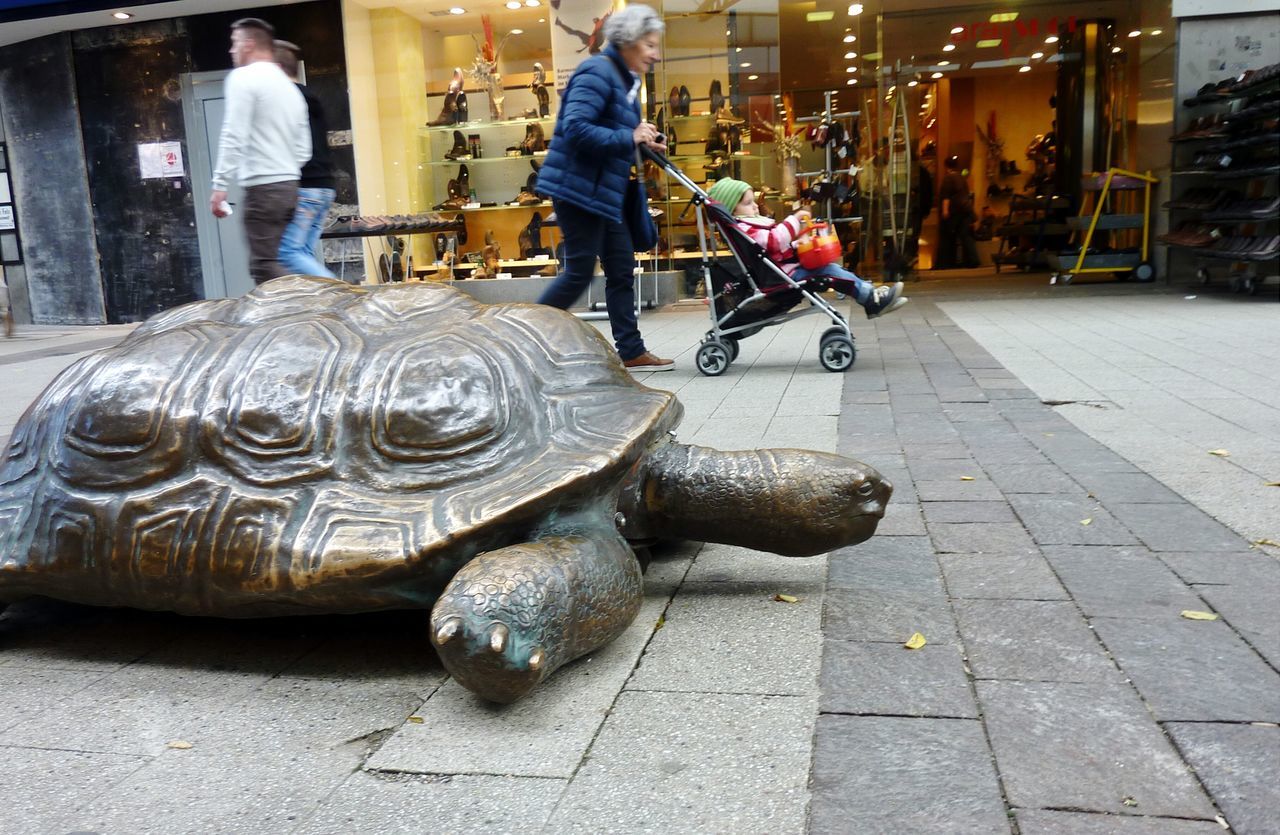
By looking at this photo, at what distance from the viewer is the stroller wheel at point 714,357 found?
6.50 m

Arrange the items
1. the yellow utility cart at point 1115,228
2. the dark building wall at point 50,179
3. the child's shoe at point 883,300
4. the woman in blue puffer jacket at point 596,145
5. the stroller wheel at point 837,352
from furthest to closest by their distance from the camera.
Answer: the yellow utility cart at point 1115,228, the dark building wall at point 50,179, the child's shoe at point 883,300, the stroller wheel at point 837,352, the woman in blue puffer jacket at point 596,145

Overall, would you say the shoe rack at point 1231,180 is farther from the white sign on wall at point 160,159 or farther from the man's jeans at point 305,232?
the white sign on wall at point 160,159

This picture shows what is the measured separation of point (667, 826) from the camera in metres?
1.55

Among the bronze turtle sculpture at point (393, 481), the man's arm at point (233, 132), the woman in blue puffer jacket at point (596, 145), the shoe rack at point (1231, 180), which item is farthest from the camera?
the shoe rack at point (1231, 180)

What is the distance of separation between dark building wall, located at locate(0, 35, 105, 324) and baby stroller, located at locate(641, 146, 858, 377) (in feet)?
32.9

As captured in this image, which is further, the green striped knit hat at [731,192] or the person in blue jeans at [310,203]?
the green striped knit hat at [731,192]

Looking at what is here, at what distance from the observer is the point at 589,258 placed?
5.85 m

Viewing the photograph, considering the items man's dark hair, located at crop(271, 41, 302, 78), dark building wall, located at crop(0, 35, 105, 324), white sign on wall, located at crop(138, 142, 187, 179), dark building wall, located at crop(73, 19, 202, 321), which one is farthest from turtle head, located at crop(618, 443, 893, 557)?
dark building wall, located at crop(0, 35, 105, 324)

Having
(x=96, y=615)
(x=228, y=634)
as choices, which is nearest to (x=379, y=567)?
(x=228, y=634)

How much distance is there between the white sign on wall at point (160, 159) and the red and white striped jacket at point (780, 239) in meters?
9.03

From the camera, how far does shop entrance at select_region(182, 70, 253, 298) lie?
12203 millimetres

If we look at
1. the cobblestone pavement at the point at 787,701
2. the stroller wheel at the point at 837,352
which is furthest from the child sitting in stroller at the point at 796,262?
the cobblestone pavement at the point at 787,701

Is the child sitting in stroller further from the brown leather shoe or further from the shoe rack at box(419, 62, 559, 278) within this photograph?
the shoe rack at box(419, 62, 559, 278)

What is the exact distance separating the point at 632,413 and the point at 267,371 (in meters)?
0.86
